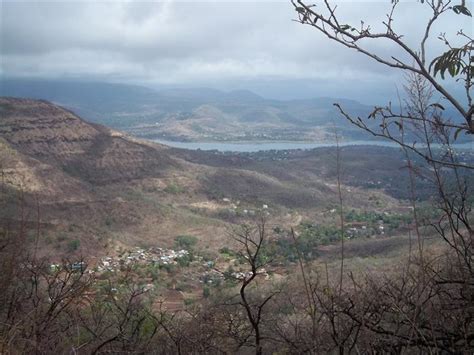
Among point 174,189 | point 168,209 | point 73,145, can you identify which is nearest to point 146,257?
point 168,209

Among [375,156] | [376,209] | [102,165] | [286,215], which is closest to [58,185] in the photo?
[102,165]

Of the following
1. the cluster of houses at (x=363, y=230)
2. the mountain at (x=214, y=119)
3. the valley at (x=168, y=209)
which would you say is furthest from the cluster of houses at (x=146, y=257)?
the mountain at (x=214, y=119)

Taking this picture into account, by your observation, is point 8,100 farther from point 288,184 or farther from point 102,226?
point 288,184

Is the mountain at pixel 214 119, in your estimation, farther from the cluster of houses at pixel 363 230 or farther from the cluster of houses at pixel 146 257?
the cluster of houses at pixel 146 257

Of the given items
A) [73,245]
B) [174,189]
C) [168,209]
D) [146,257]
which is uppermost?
[174,189]

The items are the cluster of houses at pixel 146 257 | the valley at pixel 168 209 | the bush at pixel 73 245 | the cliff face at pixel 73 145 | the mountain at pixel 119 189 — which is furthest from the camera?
the cliff face at pixel 73 145

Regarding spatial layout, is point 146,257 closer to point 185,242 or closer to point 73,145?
point 185,242

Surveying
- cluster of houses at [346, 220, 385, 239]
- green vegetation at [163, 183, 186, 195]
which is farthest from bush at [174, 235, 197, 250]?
cluster of houses at [346, 220, 385, 239]

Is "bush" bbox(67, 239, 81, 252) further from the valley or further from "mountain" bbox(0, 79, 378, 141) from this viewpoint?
"mountain" bbox(0, 79, 378, 141)

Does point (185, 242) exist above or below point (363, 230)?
above
